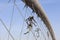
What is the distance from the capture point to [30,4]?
452 centimetres

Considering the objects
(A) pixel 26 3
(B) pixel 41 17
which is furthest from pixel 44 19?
(A) pixel 26 3

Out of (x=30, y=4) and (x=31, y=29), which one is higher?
(x=30, y=4)

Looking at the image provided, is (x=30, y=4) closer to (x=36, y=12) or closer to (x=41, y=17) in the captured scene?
(x=36, y=12)

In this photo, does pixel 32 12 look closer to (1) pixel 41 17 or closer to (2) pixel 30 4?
(2) pixel 30 4

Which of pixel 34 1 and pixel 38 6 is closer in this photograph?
pixel 34 1

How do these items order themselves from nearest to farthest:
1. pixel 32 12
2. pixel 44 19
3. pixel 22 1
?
1. pixel 22 1
2. pixel 32 12
3. pixel 44 19

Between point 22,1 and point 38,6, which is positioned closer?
point 22,1

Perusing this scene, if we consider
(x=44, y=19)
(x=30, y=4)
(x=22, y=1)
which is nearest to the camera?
(x=22, y=1)

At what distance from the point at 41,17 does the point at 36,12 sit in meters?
0.55

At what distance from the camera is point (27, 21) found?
4555mm

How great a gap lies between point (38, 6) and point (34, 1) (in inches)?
13.9

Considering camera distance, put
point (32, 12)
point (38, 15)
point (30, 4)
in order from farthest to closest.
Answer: point (38, 15) → point (32, 12) → point (30, 4)

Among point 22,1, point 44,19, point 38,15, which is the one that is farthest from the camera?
point 44,19

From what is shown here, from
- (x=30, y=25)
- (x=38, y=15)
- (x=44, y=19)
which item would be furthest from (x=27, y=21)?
(x=44, y=19)
